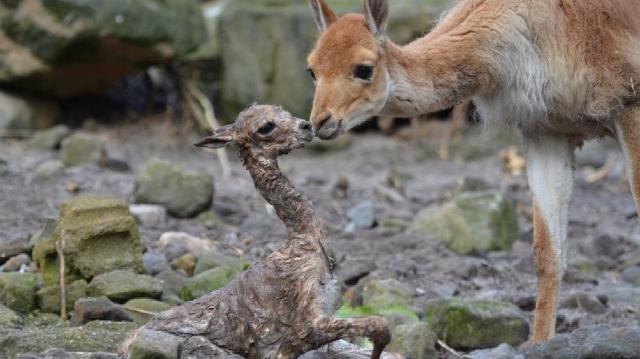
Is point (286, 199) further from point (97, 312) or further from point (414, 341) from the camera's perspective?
point (97, 312)

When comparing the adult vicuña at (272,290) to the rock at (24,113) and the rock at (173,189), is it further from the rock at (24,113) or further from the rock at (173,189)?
the rock at (24,113)

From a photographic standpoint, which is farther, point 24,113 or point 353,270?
A: point 24,113

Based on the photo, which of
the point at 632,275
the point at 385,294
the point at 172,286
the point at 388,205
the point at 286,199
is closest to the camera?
the point at 286,199

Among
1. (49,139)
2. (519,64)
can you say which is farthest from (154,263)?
(49,139)

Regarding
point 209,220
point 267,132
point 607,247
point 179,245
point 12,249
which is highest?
point 267,132

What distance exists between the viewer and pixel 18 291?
22.4 feet

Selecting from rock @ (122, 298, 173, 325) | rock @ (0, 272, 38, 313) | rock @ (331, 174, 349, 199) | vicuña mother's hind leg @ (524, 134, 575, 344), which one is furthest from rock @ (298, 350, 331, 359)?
rock @ (331, 174, 349, 199)

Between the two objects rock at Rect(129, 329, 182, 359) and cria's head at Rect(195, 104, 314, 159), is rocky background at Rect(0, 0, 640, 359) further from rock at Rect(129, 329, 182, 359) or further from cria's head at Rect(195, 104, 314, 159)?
cria's head at Rect(195, 104, 314, 159)

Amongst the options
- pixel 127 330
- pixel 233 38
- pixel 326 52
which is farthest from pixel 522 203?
pixel 127 330

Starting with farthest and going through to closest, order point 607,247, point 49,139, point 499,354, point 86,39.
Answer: point 86,39
point 49,139
point 607,247
point 499,354

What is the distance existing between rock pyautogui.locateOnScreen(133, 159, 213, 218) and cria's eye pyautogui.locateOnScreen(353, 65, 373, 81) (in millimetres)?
3577

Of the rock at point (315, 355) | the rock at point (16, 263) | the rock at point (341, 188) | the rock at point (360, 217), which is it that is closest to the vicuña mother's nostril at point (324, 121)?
the rock at point (315, 355)

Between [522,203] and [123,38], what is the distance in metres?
5.08

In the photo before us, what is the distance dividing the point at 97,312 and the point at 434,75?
8.04 feet
